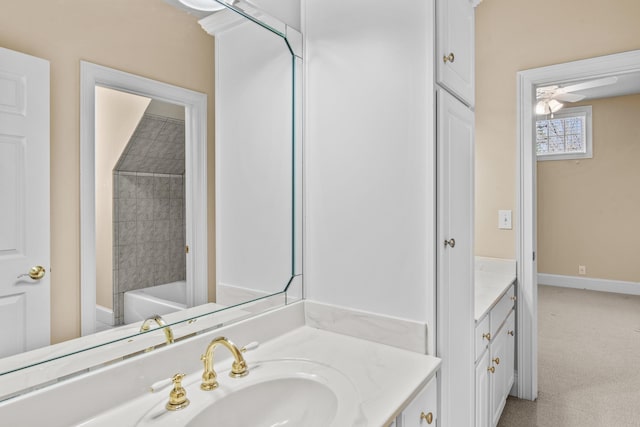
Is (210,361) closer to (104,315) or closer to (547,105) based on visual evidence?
(104,315)

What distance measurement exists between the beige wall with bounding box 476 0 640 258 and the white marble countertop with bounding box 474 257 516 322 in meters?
0.07

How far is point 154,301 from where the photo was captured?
0.98 m

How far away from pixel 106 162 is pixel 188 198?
252 mm

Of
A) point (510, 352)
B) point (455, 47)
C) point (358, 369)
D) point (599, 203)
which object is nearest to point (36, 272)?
point (358, 369)

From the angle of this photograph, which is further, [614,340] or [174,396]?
[614,340]

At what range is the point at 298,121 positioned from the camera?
1.39 meters

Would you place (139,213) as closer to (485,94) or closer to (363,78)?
(363,78)

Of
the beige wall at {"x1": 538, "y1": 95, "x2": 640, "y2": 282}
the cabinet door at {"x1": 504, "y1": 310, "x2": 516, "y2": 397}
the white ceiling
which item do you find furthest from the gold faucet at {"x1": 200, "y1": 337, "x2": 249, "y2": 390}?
the beige wall at {"x1": 538, "y1": 95, "x2": 640, "y2": 282}

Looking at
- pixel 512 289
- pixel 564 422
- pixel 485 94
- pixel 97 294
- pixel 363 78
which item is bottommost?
pixel 564 422

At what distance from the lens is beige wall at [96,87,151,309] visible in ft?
2.81

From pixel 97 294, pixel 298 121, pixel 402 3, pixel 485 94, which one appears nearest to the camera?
pixel 97 294

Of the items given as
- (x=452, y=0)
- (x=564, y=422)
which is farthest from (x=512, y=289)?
(x=452, y=0)

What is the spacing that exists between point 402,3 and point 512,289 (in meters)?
1.94

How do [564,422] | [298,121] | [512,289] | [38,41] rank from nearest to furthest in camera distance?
[38,41] < [298,121] < [564,422] < [512,289]
